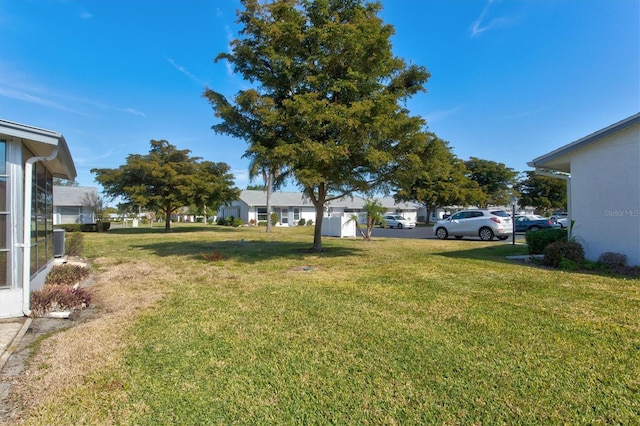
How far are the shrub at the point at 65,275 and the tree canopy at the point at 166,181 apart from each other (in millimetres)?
19952

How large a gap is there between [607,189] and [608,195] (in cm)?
16

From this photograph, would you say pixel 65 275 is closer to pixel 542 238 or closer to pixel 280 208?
pixel 542 238

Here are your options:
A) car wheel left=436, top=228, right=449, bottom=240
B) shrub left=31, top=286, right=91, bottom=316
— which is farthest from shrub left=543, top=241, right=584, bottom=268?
car wheel left=436, top=228, right=449, bottom=240

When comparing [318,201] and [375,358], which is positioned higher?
[318,201]

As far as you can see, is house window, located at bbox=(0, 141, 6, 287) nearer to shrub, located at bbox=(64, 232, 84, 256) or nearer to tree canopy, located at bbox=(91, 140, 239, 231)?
shrub, located at bbox=(64, 232, 84, 256)

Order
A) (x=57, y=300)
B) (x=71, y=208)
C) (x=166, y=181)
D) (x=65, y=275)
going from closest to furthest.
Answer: (x=57, y=300) → (x=65, y=275) → (x=166, y=181) → (x=71, y=208)

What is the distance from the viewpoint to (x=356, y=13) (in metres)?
11.1

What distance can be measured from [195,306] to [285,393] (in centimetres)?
322

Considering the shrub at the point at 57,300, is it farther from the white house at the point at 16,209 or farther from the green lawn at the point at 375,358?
the green lawn at the point at 375,358

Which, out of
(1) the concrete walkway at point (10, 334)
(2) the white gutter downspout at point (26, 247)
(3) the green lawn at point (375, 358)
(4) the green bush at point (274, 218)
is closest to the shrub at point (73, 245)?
(3) the green lawn at point (375, 358)

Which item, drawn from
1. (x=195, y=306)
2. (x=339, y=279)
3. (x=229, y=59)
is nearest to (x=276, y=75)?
(x=229, y=59)

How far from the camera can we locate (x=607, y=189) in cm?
879

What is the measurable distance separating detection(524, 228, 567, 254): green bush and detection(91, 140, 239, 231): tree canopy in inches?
929

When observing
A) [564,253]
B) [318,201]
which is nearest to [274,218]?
[318,201]
